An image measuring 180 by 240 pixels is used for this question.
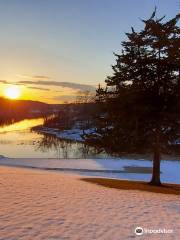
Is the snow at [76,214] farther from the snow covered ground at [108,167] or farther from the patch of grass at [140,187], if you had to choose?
the snow covered ground at [108,167]

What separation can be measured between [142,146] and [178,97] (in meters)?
3.59

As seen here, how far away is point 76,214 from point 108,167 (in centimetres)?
2804

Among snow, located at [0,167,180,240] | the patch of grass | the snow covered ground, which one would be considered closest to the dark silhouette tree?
the patch of grass

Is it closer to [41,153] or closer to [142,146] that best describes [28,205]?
[142,146]

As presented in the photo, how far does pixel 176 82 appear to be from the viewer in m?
20.3

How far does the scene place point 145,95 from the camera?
20141 millimetres

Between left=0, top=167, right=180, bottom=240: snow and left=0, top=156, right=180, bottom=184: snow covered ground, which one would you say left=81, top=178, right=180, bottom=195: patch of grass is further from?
left=0, top=156, right=180, bottom=184: snow covered ground

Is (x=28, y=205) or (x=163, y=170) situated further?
(x=163, y=170)

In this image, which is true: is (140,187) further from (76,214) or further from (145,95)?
(76,214)

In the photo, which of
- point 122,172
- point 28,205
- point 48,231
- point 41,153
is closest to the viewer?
→ point 48,231

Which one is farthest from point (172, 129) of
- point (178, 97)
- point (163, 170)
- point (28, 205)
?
point (163, 170)

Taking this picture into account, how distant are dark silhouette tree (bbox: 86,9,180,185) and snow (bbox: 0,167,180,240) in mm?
6939

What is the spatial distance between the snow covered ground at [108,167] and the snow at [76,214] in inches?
753

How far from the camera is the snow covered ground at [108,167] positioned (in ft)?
110
